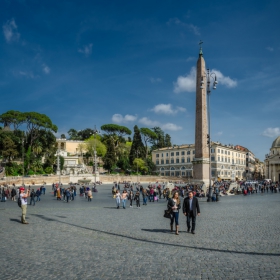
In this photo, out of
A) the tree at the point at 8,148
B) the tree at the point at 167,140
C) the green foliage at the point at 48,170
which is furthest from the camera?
the tree at the point at 167,140

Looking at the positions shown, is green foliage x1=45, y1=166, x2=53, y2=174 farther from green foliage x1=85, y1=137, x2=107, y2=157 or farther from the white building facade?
the white building facade

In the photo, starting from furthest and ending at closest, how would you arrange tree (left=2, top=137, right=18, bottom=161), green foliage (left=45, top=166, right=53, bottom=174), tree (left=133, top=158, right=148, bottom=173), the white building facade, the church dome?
the church dome → the white building facade → tree (left=133, top=158, right=148, bottom=173) → green foliage (left=45, top=166, right=53, bottom=174) → tree (left=2, top=137, right=18, bottom=161)

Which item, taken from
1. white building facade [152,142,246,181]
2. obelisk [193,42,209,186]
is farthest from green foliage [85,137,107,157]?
obelisk [193,42,209,186]

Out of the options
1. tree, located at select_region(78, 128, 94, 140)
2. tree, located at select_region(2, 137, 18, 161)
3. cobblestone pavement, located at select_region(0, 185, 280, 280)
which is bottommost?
cobblestone pavement, located at select_region(0, 185, 280, 280)

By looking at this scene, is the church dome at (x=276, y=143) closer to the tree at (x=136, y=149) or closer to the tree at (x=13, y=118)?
the tree at (x=136, y=149)

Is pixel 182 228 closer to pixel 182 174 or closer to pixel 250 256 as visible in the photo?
pixel 250 256

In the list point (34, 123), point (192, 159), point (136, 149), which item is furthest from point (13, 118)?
point (192, 159)

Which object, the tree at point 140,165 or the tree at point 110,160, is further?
the tree at point 140,165

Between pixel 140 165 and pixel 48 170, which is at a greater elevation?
pixel 140 165

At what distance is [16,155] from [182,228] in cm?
5586

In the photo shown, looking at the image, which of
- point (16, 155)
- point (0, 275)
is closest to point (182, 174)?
point (16, 155)

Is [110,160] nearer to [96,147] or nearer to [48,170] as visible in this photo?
[96,147]

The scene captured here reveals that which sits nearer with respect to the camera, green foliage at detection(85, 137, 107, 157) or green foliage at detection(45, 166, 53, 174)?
green foliage at detection(45, 166, 53, 174)

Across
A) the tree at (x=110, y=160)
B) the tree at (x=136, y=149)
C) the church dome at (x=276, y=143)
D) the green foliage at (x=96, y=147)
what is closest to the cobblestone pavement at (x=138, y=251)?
the tree at (x=110, y=160)
